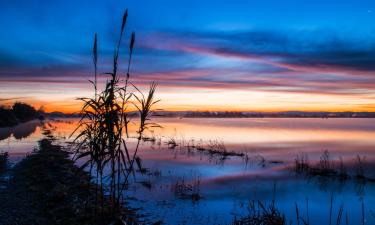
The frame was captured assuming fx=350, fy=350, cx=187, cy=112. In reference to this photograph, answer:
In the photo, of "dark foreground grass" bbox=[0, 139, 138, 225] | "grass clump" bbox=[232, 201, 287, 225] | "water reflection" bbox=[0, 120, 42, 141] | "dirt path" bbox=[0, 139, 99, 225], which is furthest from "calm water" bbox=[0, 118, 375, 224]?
"water reflection" bbox=[0, 120, 42, 141]

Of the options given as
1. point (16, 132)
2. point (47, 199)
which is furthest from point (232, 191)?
point (16, 132)

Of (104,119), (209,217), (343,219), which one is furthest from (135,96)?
(343,219)

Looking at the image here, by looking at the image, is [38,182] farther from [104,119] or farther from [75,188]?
[104,119]

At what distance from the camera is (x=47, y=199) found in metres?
11.8

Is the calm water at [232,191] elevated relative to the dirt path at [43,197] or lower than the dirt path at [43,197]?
lower

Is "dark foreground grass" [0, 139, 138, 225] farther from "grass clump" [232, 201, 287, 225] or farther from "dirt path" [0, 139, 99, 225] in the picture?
"grass clump" [232, 201, 287, 225]

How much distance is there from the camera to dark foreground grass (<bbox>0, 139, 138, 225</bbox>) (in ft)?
30.6

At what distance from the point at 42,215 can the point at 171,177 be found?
10.4 metres

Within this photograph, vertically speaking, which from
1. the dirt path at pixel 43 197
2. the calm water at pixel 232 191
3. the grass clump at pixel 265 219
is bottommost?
the calm water at pixel 232 191

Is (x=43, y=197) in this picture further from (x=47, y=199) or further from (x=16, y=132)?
(x=16, y=132)

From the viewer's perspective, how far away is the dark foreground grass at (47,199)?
367 inches

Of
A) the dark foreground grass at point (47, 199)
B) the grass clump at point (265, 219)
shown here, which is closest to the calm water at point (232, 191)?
the grass clump at point (265, 219)

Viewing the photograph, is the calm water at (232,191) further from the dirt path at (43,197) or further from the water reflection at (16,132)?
the water reflection at (16,132)

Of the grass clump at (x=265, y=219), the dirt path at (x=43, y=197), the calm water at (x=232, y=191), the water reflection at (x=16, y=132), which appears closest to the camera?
the grass clump at (x=265, y=219)
